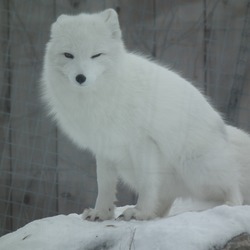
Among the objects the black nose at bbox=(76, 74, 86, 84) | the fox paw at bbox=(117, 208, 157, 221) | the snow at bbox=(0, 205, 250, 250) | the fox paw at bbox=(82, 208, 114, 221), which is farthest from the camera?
the fox paw at bbox=(82, 208, 114, 221)

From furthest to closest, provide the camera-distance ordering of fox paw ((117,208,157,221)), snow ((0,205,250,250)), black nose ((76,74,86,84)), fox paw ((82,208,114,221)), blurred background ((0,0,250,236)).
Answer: blurred background ((0,0,250,236)) → fox paw ((82,208,114,221)) → fox paw ((117,208,157,221)) → black nose ((76,74,86,84)) → snow ((0,205,250,250))

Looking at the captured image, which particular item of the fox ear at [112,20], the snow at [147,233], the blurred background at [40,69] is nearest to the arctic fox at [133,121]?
the fox ear at [112,20]

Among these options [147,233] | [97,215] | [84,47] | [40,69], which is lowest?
[97,215]

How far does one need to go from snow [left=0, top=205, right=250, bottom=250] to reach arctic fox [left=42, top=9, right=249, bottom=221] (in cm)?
27

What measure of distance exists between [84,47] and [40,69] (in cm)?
104

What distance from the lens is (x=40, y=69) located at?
3699 mm

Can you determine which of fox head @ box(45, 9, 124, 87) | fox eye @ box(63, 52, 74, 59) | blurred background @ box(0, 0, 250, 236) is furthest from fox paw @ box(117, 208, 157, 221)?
blurred background @ box(0, 0, 250, 236)

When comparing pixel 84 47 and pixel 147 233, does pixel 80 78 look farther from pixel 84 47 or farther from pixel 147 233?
pixel 147 233

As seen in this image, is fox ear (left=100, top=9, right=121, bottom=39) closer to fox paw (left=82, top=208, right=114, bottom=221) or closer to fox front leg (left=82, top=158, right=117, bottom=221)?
fox front leg (left=82, top=158, right=117, bottom=221)

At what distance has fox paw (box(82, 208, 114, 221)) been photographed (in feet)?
9.43

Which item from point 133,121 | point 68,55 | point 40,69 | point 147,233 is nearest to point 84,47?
point 68,55

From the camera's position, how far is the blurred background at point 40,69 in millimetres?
3607

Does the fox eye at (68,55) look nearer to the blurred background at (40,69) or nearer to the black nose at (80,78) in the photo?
the black nose at (80,78)

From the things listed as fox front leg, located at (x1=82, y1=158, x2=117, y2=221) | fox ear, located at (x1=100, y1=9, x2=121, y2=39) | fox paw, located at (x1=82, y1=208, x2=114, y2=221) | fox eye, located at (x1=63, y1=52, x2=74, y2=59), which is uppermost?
fox ear, located at (x1=100, y1=9, x2=121, y2=39)
